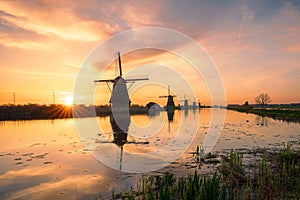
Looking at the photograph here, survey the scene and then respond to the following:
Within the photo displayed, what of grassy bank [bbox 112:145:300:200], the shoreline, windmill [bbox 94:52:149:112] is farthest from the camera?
windmill [bbox 94:52:149:112]

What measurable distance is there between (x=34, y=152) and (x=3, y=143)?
522 cm

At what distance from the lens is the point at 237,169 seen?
340 inches

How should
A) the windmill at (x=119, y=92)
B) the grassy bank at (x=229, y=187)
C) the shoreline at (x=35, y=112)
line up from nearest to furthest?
the grassy bank at (x=229, y=187) → the shoreline at (x=35, y=112) → the windmill at (x=119, y=92)

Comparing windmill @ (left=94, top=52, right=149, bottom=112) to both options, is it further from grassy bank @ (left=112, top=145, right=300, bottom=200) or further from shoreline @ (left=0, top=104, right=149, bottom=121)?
grassy bank @ (left=112, top=145, right=300, bottom=200)

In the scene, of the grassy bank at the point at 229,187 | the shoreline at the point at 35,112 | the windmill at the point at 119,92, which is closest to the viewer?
the grassy bank at the point at 229,187

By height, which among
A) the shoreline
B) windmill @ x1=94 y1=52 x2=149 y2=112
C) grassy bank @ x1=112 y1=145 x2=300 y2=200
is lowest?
grassy bank @ x1=112 y1=145 x2=300 y2=200

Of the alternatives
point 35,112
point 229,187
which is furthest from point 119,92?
point 229,187

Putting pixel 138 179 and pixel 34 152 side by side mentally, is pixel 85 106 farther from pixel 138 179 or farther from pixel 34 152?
pixel 138 179

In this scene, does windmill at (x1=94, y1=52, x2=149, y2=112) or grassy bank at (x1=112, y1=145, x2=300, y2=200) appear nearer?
grassy bank at (x1=112, y1=145, x2=300, y2=200)

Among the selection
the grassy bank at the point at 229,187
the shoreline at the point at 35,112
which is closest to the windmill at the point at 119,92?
the shoreline at the point at 35,112

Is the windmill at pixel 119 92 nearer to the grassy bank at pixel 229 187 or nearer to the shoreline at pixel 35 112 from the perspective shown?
the shoreline at pixel 35 112

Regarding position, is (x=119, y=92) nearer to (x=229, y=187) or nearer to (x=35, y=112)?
(x=35, y=112)

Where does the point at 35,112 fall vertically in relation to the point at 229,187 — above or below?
above

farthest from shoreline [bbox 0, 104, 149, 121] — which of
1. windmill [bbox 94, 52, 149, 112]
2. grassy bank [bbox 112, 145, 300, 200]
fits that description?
grassy bank [bbox 112, 145, 300, 200]
